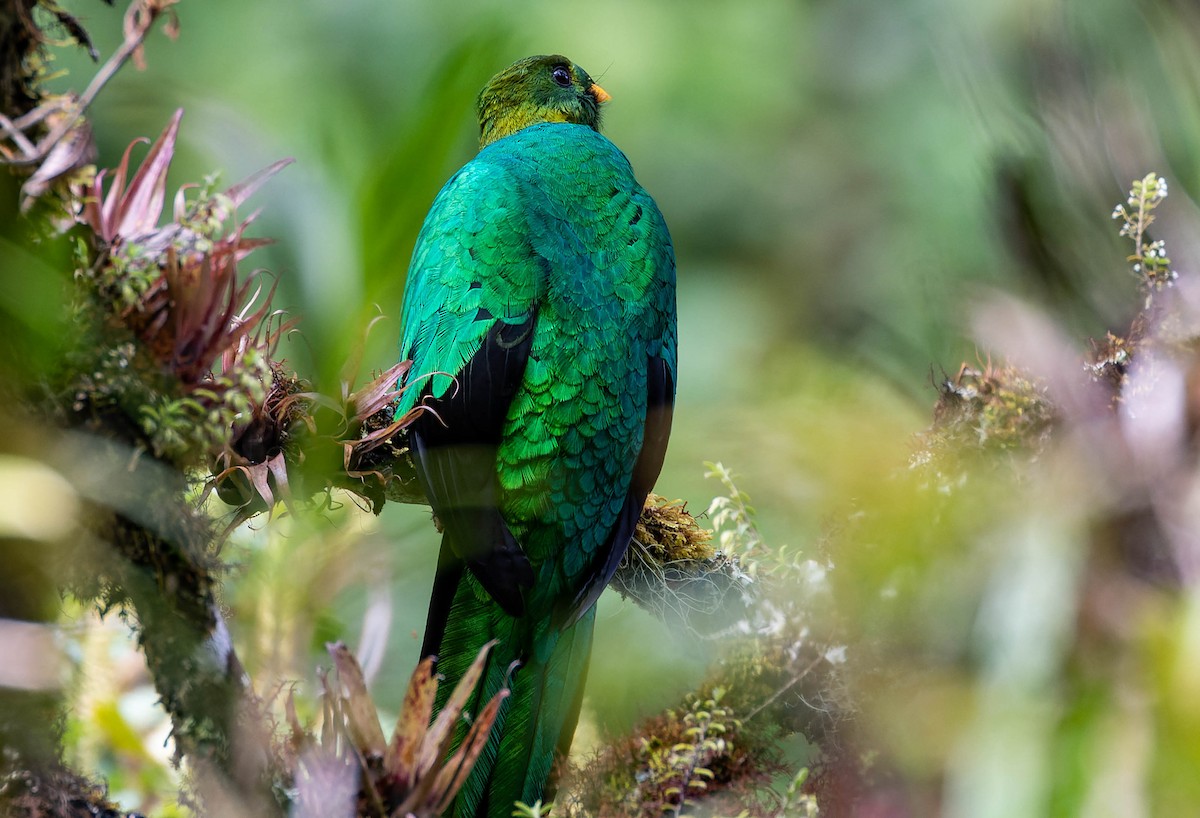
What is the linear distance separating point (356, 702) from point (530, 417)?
1.20 meters

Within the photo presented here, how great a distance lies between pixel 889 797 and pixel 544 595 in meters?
0.96

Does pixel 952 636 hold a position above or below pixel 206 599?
above

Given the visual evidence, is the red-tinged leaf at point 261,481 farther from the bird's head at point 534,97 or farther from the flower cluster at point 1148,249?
the bird's head at point 534,97

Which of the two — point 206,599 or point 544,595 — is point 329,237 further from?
point 206,599

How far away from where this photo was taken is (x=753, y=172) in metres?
6.97

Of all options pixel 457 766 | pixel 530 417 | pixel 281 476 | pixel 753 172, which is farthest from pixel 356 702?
pixel 753 172

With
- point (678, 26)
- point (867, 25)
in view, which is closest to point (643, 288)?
point (678, 26)

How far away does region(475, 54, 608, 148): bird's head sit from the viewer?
398 centimetres

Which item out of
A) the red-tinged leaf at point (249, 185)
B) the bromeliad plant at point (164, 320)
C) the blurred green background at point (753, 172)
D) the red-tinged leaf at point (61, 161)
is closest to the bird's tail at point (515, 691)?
the blurred green background at point (753, 172)

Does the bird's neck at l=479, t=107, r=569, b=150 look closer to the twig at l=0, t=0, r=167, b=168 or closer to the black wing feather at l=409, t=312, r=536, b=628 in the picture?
the black wing feather at l=409, t=312, r=536, b=628

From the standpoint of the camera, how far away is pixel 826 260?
22.4 feet

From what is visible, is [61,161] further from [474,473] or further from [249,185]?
[474,473]

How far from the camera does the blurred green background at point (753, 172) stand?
2.46 metres

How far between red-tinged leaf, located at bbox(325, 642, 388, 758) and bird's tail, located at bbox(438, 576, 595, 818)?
789mm
